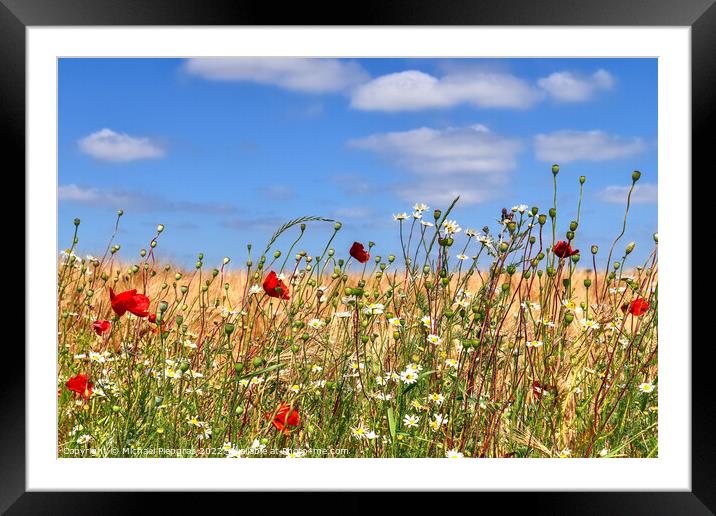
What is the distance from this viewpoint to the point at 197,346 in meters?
2.70

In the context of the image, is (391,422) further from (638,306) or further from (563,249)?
(638,306)

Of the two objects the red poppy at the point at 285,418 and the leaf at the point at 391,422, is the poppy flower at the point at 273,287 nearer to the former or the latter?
the red poppy at the point at 285,418

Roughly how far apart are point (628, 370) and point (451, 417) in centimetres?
74

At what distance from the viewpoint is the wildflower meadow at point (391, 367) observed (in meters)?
2.32

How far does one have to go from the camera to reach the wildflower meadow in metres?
2.32

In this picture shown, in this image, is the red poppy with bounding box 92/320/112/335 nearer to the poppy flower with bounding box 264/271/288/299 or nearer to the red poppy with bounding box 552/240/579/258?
the poppy flower with bounding box 264/271/288/299
